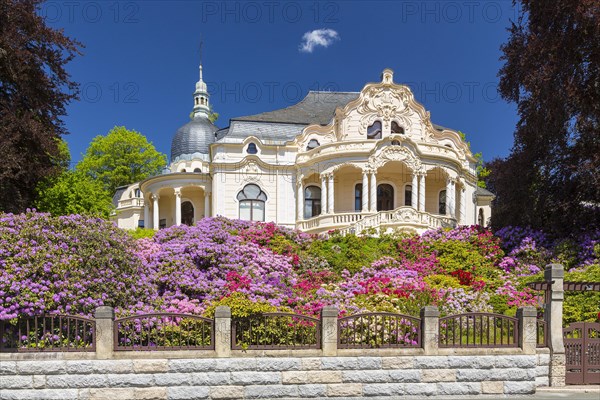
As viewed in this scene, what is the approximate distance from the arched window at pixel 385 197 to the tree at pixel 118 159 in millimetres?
27469

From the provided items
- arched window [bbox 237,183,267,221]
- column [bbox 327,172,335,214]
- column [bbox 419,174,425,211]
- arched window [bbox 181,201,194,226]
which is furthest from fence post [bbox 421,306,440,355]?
arched window [bbox 181,201,194,226]

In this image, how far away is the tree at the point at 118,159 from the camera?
47938 mm

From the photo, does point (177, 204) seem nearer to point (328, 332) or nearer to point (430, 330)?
point (328, 332)

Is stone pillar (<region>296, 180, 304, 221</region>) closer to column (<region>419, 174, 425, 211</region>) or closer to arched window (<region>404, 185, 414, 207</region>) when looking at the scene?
arched window (<region>404, 185, 414, 207</region>)

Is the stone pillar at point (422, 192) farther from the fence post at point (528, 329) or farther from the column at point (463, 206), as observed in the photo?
the fence post at point (528, 329)

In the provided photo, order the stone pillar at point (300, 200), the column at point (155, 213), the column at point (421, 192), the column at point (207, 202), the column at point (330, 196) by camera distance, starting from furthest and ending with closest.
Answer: the column at point (155, 213), the column at point (207, 202), the stone pillar at point (300, 200), the column at point (330, 196), the column at point (421, 192)

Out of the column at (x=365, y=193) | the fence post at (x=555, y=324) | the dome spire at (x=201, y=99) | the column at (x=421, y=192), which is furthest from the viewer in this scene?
the dome spire at (x=201, y=99)

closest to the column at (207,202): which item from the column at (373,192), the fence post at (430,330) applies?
the column at (373,192)

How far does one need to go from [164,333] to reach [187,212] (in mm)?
26470

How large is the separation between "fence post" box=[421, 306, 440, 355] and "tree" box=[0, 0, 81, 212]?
15.3 meters

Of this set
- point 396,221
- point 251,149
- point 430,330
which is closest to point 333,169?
point 251,149

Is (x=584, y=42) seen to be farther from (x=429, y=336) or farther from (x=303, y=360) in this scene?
(x=303, y=360)

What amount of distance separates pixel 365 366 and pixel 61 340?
6.41m

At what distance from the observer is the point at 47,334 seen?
32.3 ft
